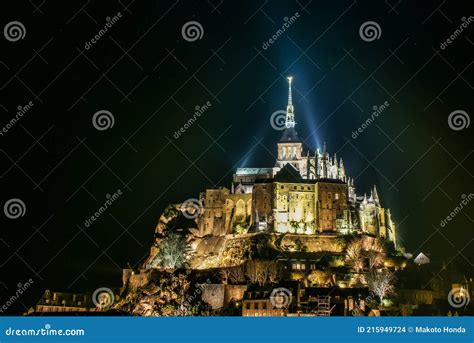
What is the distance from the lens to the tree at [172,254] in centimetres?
6721

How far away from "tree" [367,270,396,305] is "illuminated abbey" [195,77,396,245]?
1011 cm

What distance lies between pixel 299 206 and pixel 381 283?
17.8m

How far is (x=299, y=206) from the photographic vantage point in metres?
70.3

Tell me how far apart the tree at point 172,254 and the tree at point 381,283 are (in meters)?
20.7

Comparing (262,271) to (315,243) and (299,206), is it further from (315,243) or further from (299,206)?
(299,206)

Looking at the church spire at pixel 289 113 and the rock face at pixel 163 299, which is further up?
the church spire at pixel 289 113

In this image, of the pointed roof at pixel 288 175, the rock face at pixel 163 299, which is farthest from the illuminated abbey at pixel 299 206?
the rock face at pixel 163 299

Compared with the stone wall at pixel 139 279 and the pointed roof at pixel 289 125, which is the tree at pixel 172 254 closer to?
the stone wall at pixel 139 279

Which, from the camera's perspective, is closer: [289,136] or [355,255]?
[355,255]

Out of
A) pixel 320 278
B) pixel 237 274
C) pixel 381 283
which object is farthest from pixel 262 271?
pixel 381 283

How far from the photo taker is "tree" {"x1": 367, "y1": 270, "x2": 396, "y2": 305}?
176 feet

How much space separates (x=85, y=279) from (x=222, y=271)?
31.1m

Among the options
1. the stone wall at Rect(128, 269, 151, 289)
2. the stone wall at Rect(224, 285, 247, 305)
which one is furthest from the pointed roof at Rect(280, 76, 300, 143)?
the stone wall at Rect(224, 285, 247, 305)

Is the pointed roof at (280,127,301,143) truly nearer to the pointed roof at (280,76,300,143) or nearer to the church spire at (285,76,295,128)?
the pointed roof at (280,76,300,143)
